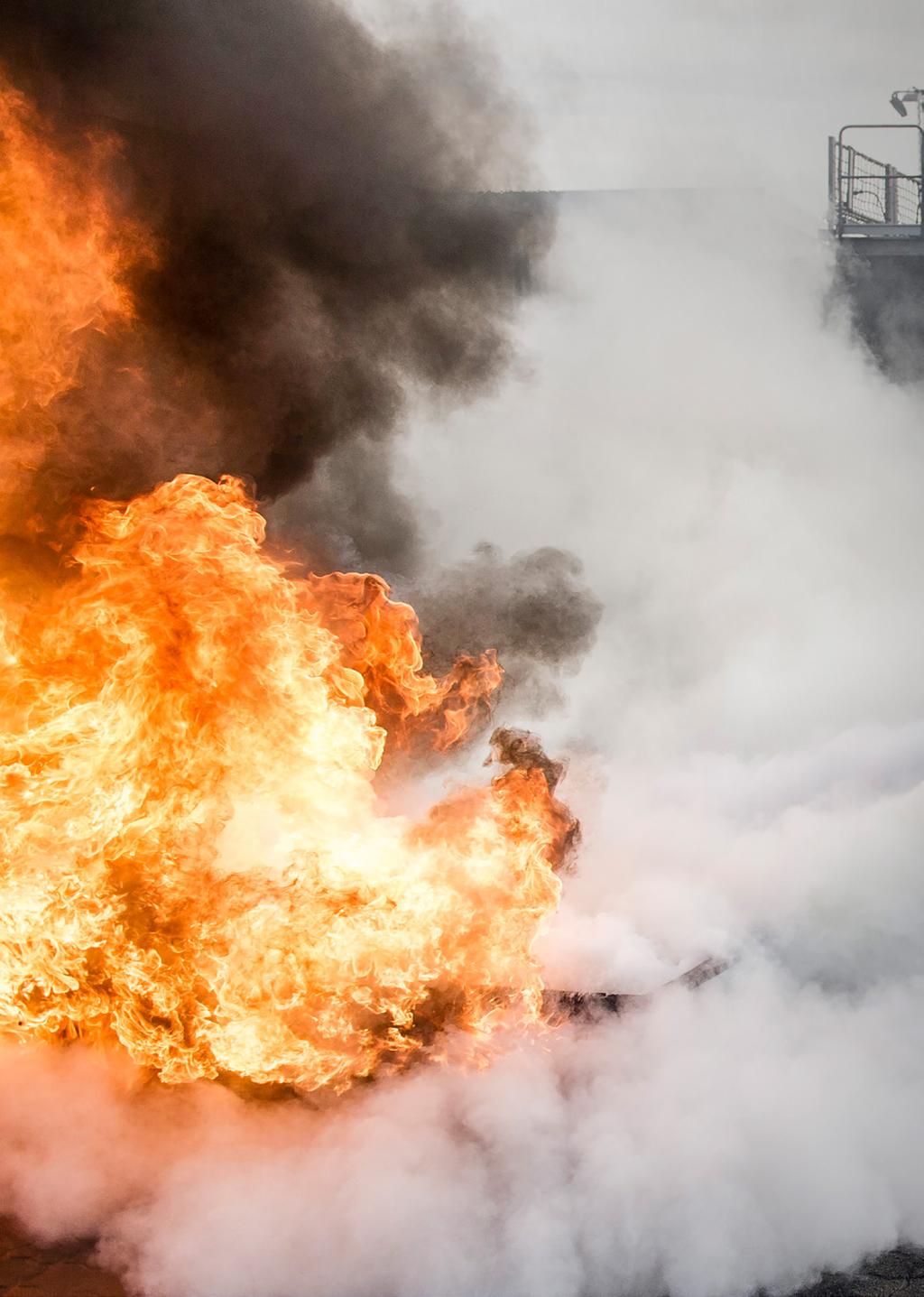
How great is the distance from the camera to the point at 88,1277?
5551mm

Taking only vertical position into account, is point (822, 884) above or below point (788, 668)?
below

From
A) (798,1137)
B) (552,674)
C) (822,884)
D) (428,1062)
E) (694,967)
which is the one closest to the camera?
(798,1137)

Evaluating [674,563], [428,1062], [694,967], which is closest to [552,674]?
[674,563]

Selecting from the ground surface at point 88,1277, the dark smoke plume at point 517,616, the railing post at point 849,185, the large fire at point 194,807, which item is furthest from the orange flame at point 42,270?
the railing post at point 849,185

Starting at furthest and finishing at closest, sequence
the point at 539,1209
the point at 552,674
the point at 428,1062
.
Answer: the point at 552,674 → the point at 428,1062 → the point at 539,1209

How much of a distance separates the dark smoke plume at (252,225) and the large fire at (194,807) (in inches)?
12.0

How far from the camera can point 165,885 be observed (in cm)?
629

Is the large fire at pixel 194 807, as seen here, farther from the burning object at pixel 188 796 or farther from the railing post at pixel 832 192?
the railing post at pixel 832 192

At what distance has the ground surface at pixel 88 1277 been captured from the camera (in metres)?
5.42

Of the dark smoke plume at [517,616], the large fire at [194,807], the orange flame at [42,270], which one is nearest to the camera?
the large fire at [194,807]

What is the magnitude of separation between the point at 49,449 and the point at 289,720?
7.62 feet

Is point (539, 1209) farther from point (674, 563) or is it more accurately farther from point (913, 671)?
point (674, 563)

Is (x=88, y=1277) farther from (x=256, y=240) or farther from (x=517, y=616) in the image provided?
(x=517, y=616)

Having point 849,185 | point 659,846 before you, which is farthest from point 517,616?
point 849,185
